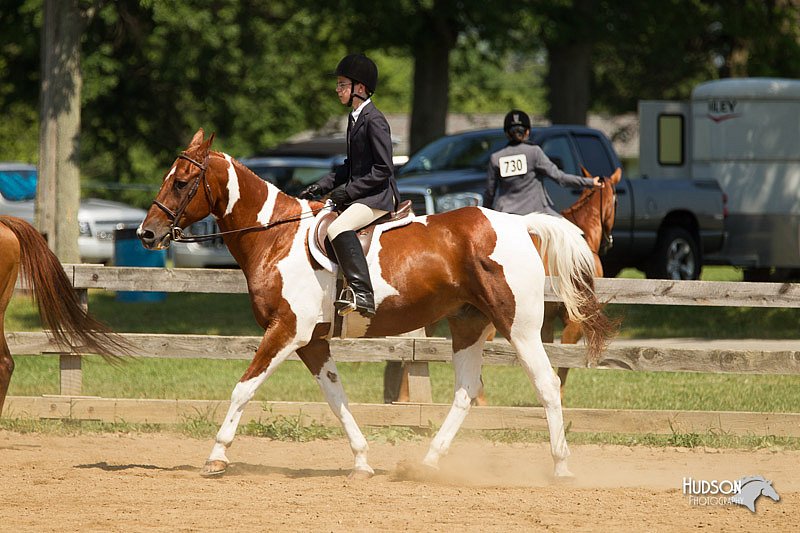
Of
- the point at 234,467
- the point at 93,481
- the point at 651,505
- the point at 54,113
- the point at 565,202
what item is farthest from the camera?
the point at 54,113

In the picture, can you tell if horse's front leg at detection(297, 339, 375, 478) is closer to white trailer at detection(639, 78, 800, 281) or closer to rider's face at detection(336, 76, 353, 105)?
rider's face at detection(336, 76, 353, 105)

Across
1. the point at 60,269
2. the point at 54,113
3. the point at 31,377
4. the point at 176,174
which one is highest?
the point at 54,113

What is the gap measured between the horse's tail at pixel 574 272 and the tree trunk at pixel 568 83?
59.3 ft

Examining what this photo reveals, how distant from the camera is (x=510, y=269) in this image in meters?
8.00

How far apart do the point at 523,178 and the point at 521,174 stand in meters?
0.07

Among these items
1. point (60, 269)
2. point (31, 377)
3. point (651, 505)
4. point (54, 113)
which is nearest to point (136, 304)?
point (54, 113)

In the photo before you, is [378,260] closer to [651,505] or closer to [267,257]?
[267,257]

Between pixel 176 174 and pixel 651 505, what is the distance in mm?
3568

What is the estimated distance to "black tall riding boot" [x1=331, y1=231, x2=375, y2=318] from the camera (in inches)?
304

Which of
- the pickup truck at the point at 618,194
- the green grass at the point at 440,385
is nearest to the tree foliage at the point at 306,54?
the pickup truck at the point at 618,194

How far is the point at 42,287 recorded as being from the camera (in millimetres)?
8844

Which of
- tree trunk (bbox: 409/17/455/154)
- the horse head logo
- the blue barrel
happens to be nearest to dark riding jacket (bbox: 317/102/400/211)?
the horse head logo

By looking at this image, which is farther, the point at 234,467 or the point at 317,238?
the point at 234,467

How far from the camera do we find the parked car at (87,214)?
74.4ft
